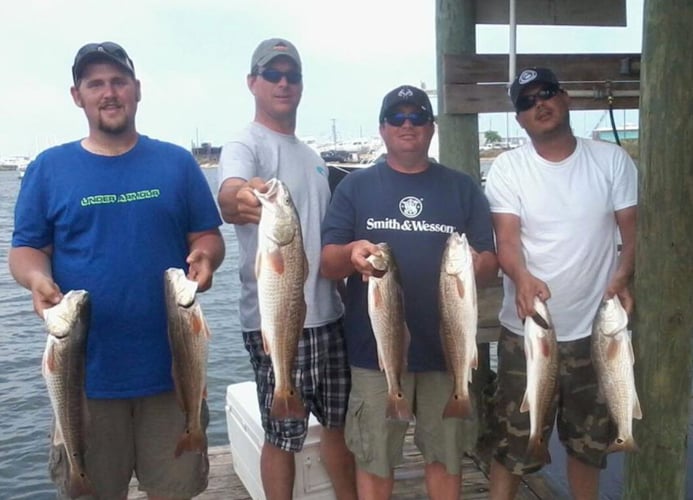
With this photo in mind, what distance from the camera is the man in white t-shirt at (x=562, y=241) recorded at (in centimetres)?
357

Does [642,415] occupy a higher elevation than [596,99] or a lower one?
lower

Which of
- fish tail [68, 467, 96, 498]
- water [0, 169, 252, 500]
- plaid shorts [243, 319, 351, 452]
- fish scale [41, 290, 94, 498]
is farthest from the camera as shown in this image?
water [0, 169, 252, 500]

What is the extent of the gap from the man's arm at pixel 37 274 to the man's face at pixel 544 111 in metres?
2.49

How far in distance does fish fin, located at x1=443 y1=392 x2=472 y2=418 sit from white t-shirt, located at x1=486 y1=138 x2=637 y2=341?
705 mm

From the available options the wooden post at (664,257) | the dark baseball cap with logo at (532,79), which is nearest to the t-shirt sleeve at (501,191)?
the dark baseball cap with logo at (532,79)

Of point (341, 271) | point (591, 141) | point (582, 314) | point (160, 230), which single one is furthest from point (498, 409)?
point (160, 230)

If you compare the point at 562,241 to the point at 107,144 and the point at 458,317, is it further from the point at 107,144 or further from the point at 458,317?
the point at 107,144

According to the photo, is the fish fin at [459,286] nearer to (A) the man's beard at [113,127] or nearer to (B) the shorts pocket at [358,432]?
(B) the shorts pocket at [358,432]

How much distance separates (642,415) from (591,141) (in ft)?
4.82

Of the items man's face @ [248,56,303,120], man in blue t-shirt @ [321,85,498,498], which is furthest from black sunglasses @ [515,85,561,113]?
man's face @ [248,56,303,120]

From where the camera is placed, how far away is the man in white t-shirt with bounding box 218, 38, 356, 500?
3633 millimetres

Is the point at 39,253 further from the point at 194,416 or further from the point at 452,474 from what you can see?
the point at 452,474

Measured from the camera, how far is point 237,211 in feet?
10.8

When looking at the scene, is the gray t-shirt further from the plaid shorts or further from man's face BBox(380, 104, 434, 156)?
man's face BBox(380, 104, 434, 156)
